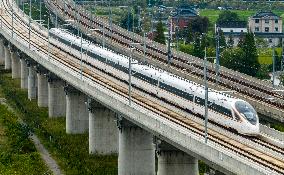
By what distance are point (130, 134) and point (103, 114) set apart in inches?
478

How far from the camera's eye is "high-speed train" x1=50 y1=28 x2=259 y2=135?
5769 centimetres

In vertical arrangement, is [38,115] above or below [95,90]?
below

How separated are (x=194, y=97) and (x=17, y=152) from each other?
83.8ft

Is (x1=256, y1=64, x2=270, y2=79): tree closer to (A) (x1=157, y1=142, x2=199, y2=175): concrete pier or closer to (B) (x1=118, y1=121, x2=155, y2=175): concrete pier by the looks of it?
(B) (x1=118, y1=121, x2=155, y2=175): concrete pier

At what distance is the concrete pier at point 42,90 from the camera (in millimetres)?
111562

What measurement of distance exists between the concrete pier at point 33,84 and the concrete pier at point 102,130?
3672 cm

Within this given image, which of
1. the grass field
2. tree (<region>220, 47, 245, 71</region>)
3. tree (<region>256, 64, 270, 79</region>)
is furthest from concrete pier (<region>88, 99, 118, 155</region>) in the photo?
the grass field

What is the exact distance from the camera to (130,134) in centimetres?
6994

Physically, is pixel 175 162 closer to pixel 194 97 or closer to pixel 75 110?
pixel 194 97

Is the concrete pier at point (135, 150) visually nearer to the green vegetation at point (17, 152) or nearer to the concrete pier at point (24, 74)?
the green vegetation at point (17, 152)

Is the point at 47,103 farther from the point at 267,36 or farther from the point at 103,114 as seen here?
the point at 267,36

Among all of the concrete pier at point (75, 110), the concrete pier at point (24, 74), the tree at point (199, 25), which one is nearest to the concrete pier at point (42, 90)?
the concrete pier at point (24, 74)

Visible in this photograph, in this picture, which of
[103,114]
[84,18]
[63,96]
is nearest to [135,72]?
[103,114]

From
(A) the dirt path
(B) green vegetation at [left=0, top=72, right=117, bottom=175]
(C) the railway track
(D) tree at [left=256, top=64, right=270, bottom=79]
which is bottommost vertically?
(A) the dirt path
